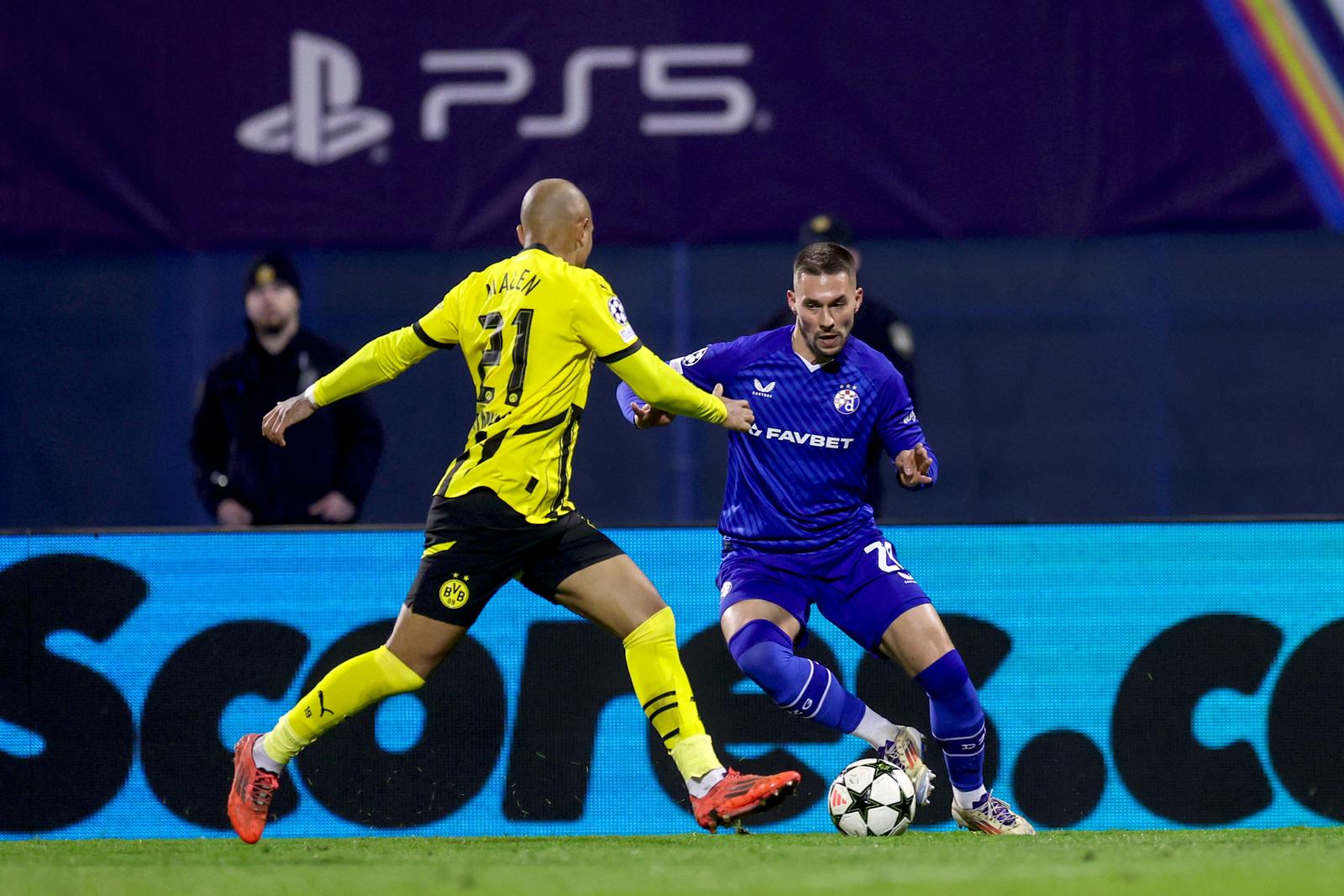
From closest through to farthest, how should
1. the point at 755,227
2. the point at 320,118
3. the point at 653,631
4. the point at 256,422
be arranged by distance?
the point at 653,631, the point at 256,422, the point at 755,227, the point at 320,118

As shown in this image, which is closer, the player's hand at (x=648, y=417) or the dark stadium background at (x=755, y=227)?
the player's hand at (x=648, y=417)

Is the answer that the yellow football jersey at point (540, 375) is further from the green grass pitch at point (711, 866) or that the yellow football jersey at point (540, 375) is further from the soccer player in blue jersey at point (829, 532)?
the green grass pitch at point (711, 866)

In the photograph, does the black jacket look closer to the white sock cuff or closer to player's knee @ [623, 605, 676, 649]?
player's knee @ [623, 605, 676, 649]

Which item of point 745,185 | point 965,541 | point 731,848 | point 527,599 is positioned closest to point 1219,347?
point 745,185

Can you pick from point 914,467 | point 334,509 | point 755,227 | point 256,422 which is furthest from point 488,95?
point 914,467

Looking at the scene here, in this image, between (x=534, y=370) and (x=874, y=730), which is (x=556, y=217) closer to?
(x=534, y=370)

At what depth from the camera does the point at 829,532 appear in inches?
238

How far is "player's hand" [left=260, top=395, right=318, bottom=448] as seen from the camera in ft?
18.7

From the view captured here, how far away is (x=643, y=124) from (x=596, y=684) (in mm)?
4020

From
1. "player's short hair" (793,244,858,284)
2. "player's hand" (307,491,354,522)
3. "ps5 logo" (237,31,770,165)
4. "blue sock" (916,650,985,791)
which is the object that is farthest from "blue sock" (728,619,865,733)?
"ps5 logo" (237,31,770,165)

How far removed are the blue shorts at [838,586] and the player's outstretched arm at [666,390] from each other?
65 cm

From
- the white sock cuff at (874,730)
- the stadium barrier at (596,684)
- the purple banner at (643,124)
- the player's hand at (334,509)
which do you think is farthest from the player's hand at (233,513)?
the white sock cuff at (874,730)

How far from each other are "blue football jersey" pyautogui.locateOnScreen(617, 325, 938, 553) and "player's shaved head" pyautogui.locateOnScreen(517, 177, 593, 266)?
2.26 ft

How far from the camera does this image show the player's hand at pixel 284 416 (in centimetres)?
569
